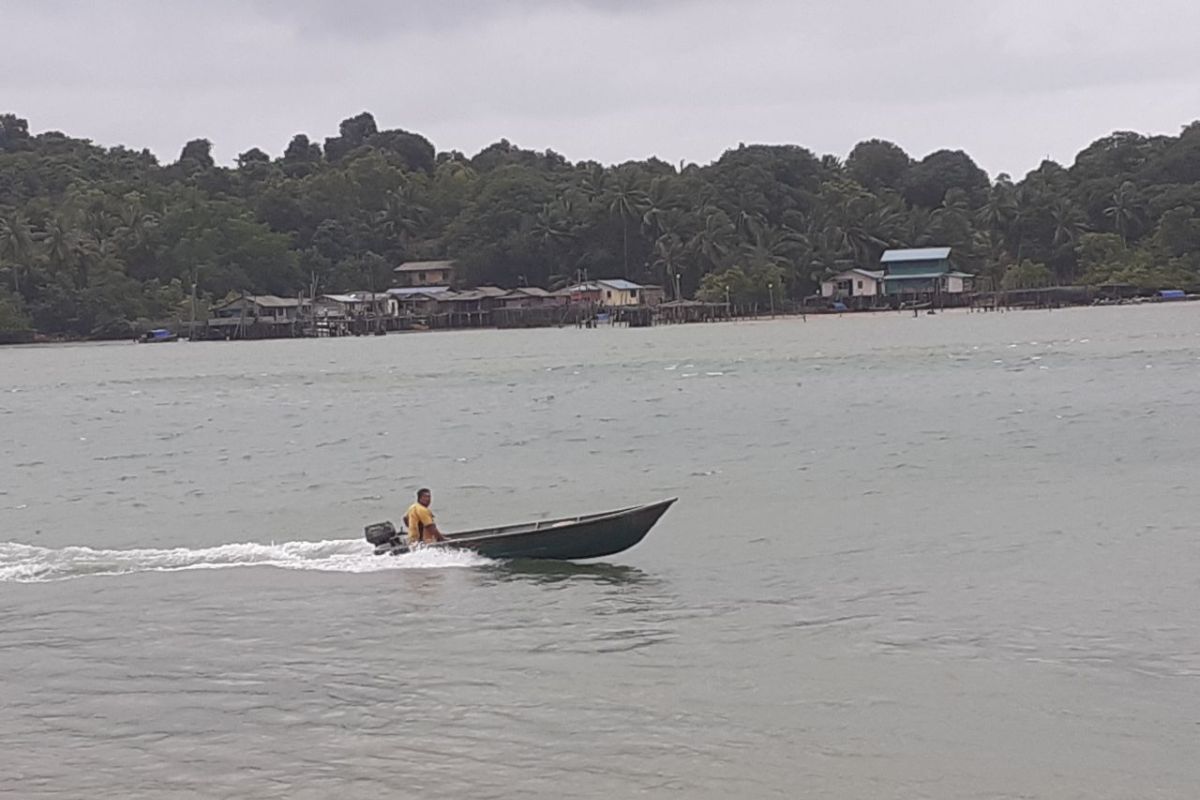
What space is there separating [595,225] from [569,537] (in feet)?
419

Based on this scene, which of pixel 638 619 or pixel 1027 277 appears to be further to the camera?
pixel 1027 277

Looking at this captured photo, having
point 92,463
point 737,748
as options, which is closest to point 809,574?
point 737,748

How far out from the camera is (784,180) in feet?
477

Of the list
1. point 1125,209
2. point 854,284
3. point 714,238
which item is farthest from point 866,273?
point 1125,209

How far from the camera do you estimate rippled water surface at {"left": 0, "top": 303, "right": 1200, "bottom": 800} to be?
478 inches

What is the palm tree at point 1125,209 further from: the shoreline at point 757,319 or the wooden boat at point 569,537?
the wooden boat at point 569,537

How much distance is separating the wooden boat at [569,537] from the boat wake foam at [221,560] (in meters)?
0.21

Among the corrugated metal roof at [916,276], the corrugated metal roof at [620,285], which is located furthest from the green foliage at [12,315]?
the corrugated metal roof at [916,276]

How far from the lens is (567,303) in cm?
13938

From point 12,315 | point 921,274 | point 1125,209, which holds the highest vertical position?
point 1125,209

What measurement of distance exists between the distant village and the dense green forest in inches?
93.3

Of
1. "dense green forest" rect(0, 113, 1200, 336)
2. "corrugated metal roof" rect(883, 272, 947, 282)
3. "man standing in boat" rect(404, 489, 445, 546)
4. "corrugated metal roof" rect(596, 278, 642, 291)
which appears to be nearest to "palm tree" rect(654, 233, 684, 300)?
"dense green forest" rect(0, 113, 1200, 336)

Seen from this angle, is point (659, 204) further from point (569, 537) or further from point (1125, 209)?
point (569, 537)

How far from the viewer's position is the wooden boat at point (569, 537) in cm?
1881
